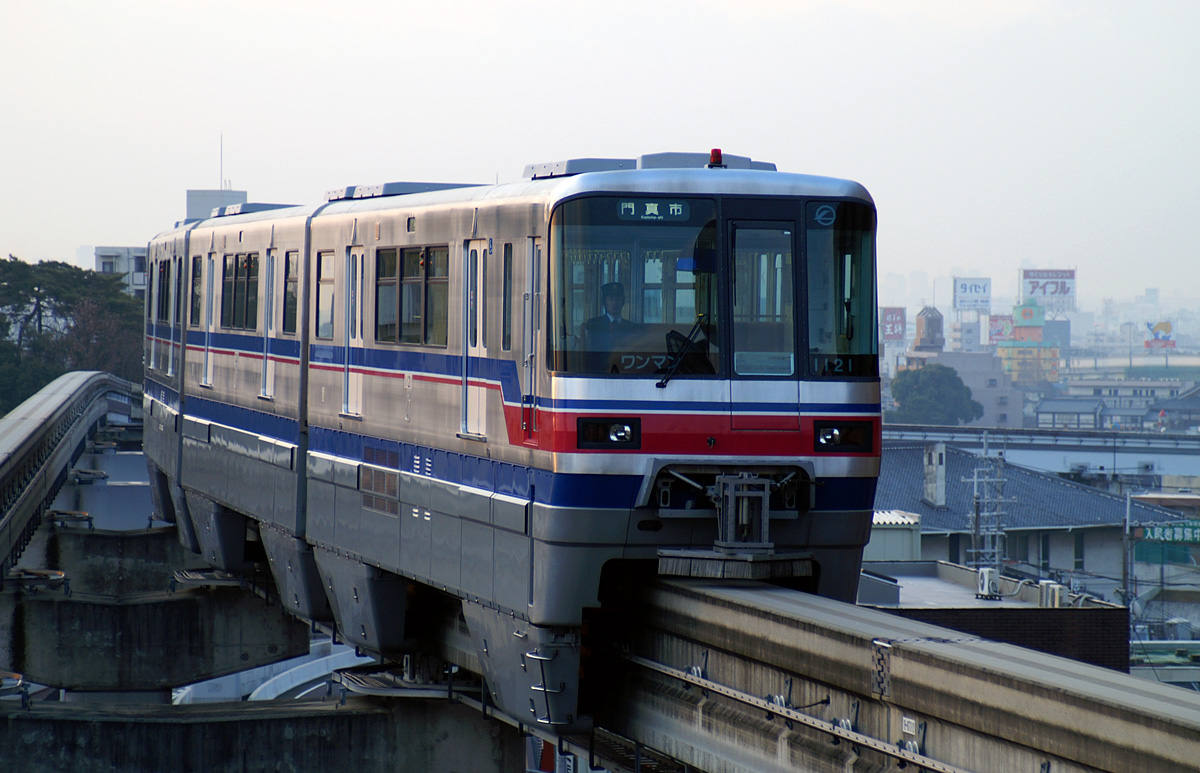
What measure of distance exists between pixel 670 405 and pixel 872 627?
242 centimetres

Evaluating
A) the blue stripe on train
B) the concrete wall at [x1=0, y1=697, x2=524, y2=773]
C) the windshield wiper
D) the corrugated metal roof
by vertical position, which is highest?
the windshield wiper

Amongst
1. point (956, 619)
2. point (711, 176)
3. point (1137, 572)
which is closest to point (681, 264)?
point (711, 176)

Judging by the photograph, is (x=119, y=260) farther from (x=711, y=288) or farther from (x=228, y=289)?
(x=711, y=288)

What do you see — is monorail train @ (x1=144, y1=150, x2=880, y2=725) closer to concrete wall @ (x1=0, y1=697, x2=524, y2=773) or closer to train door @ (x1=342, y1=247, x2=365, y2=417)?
train door @ (x1=342, y1=247, x2=365, y2=417)

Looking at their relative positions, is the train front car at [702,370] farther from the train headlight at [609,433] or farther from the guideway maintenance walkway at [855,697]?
the guideway maintenance walkway at [855,697]

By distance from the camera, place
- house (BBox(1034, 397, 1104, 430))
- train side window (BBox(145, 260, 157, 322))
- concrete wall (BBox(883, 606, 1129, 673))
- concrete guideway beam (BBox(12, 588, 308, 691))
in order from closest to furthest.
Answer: concrete guideway beam (BBox(12, 588, 308, 691)) < train side window (BBox(145, 260, 157, 322)) < concrete wall (BBox(883, 606, 1129, 673)) < house (BBox(1034, 397, 1104, 430))

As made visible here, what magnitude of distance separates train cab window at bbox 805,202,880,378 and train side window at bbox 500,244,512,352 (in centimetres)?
209

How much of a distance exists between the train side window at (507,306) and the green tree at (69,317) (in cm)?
6441

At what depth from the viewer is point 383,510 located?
12.8 metres

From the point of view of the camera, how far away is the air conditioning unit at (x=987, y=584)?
31328mm

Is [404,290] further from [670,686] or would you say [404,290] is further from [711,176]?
[670,686]

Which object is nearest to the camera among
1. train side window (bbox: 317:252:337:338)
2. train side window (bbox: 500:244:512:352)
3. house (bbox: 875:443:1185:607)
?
train side window (bbox: 500:244:512:352)

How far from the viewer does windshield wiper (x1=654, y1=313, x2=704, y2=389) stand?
31.9ft

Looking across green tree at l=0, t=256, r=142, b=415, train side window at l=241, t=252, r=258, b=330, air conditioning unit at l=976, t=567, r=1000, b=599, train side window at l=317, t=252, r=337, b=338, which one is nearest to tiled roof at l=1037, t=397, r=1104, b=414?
green tree at l=0, t=256, r=142, b=415
